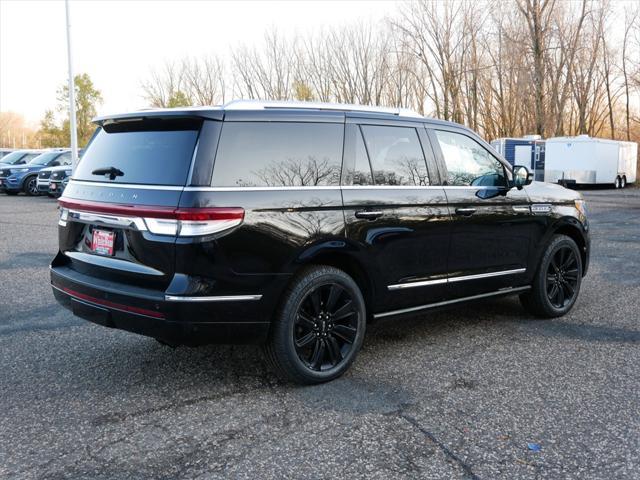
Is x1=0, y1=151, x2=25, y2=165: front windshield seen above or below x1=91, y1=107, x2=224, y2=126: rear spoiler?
above

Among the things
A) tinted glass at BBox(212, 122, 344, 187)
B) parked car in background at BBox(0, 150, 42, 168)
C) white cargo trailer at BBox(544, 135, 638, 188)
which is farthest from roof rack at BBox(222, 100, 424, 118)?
white cargo trailer at BBox(544, 135, 638, 188)

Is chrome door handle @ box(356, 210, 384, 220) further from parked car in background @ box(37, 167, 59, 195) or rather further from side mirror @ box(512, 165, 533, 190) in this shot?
parked car in background @ box(37, 167, 59, 195)

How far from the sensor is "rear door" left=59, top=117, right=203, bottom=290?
12.3ft

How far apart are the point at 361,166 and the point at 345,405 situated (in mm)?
1672

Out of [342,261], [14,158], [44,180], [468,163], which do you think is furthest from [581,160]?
[342,261]

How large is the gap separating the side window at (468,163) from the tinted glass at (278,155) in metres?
1.12

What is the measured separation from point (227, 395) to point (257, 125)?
174cm

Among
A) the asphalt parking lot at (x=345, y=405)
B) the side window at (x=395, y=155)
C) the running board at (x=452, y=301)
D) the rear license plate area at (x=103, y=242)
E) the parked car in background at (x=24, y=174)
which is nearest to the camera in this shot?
the asphalt parking lot at (x=345, y=405)

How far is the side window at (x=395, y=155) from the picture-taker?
15.4ft

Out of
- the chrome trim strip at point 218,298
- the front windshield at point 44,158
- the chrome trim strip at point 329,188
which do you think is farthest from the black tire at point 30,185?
the chrome trim strip at point 218,298

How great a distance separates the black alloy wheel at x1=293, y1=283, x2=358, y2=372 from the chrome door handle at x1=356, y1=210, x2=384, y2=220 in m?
0.52

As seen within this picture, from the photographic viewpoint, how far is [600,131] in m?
54.0

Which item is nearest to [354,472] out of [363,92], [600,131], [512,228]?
[512,228]

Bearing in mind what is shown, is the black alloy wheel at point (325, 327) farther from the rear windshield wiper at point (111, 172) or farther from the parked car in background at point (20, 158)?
the parked car in background at point (20, 158)
